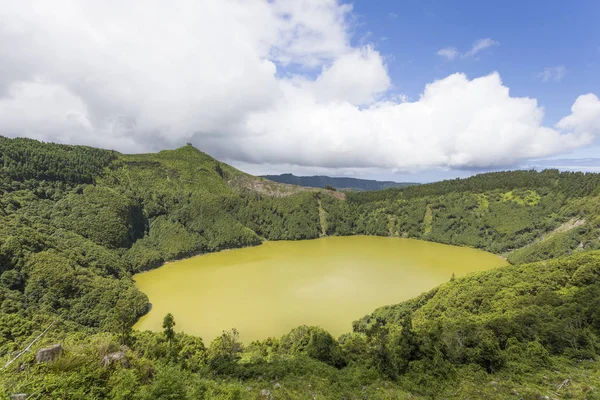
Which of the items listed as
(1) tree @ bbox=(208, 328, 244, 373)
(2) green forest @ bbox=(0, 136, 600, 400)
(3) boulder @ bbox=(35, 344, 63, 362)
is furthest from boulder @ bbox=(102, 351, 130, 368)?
(1) tree @ bbox=(208, 328, 244, 373)

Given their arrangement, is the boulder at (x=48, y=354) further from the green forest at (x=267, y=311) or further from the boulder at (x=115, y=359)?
the boulder at (x=115, y=359)

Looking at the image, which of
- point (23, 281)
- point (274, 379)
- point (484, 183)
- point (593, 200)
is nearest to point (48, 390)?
point (274, 379)

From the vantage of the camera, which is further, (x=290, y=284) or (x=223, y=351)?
(x=290, y=284)

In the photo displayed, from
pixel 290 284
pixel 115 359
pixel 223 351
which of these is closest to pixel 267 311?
pixel 290 284

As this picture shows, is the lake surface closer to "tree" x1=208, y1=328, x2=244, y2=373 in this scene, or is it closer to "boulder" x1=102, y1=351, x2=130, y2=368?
"tree" x1=208, y1=328, x2=244, y2=373

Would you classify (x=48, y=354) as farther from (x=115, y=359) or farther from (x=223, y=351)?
(x=223, y=351)

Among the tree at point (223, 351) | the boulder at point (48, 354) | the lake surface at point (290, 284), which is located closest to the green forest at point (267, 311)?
the tree at point (223, 351)
